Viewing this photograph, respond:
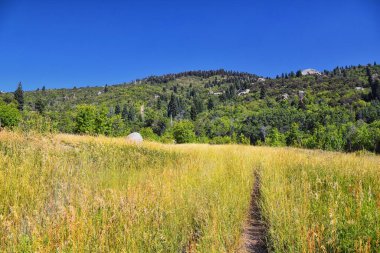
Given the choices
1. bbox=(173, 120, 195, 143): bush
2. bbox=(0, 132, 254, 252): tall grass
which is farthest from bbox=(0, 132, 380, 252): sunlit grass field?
bbox=(173, 120, 195, 143): bush

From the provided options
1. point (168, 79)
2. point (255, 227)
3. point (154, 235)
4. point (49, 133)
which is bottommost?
point (255, 227)

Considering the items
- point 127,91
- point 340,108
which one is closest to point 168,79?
point 127,91

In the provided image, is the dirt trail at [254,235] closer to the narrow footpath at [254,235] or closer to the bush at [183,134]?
the narrow footpath at [254,235]

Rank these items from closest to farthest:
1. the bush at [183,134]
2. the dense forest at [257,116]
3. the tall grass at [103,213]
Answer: the tall grass at [103,213]
the dense forest at [257,116]
the bush at [183,134]

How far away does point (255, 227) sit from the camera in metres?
4.05

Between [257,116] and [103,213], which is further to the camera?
[257,116]

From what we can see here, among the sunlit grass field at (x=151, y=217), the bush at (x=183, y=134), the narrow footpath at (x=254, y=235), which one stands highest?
the bush at (x=183, y=134)

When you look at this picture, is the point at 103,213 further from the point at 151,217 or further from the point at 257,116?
the point at 257,116

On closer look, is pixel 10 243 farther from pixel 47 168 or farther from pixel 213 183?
pixel 213 183

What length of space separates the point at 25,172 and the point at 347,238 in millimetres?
4204

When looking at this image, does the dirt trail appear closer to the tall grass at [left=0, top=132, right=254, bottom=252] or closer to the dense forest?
the tall grass at [left=0, top=132, right=254, bottom=252]

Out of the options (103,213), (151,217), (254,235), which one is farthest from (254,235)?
(103,213)

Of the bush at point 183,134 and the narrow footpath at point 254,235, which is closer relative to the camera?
the narrow footpath at point 254,235

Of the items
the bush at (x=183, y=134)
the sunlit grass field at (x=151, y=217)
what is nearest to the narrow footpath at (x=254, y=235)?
the sunlit grass field at (x=151, y=217)
